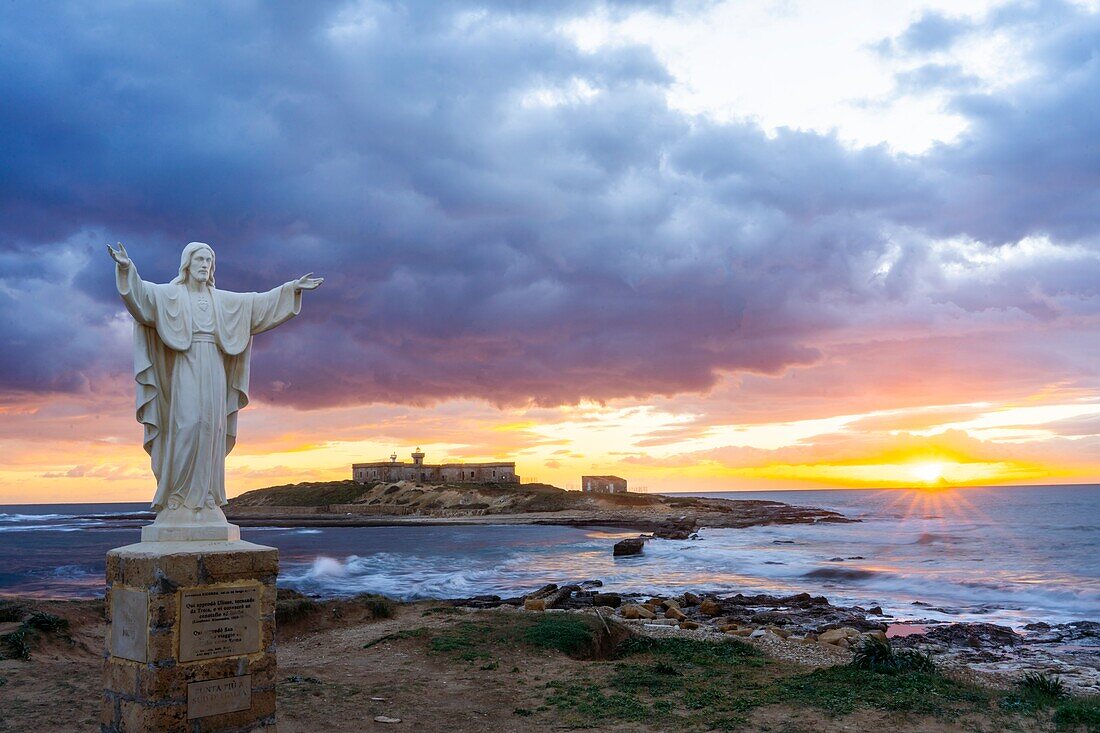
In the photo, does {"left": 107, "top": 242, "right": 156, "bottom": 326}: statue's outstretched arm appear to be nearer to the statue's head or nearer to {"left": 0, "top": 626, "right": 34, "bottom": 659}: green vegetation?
the statue's head

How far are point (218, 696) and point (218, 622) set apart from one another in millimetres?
551

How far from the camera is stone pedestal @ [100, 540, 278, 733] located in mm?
6152

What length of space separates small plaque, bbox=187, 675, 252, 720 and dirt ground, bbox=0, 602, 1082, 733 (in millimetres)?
2042

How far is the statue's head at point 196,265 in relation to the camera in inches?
278

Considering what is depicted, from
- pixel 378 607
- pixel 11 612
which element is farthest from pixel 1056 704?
pixel 11 612

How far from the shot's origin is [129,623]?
6332 mm

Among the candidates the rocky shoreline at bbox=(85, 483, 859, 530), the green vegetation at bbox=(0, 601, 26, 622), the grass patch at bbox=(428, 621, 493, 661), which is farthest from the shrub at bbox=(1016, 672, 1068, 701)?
the rocky shoreline at bbox=(85, 483, 859, 530)

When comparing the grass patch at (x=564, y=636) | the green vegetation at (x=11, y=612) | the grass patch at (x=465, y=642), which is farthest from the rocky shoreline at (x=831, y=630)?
the green vegetation at (x=11, y=612)

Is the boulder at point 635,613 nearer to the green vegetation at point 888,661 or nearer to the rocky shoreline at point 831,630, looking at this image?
the rocky shoreline at point 831,630

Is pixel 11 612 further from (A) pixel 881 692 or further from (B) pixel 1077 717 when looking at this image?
(B) pixel 1077 717

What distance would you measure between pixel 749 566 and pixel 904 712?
26.3 meters

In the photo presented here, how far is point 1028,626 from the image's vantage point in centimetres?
1959

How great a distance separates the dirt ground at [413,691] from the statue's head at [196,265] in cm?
452

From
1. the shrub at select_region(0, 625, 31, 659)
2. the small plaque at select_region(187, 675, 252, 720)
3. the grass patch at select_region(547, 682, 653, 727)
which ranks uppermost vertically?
the small plaque at select_region(187, 675, 252, 720)
